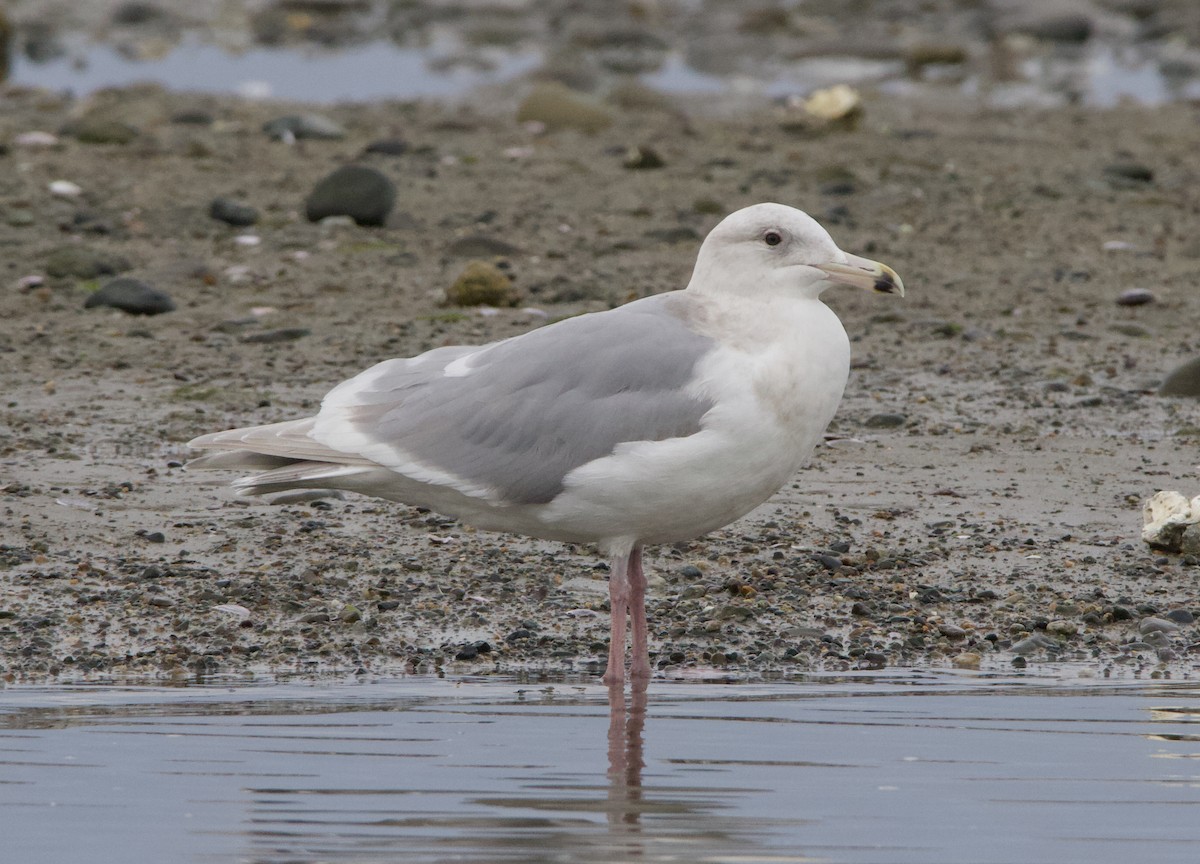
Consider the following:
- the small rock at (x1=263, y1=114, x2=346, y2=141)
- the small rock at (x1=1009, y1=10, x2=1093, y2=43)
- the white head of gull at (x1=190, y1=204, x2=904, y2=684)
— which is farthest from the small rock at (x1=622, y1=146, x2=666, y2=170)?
the small rock at (x1=1009, y1=10, x2=1093, y2=43)

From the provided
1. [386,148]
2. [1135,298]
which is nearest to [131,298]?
[386,148]

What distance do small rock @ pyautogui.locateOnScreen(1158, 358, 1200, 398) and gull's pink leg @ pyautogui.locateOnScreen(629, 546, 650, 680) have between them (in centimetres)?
428

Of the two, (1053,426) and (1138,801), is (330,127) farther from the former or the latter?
(1138,801)

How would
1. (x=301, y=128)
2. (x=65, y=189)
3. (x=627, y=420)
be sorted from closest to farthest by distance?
(x=627, y=420) < (x=65, y=189) < (x=301, y=128)

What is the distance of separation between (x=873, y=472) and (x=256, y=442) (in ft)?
10.8

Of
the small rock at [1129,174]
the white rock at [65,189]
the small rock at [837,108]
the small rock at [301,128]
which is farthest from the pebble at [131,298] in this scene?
the small rock at [1129,174]

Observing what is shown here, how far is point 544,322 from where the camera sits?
11.2m

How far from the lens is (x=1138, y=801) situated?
504 centimetres

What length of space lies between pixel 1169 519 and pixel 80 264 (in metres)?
6.71

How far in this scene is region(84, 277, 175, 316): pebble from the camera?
1130 cm

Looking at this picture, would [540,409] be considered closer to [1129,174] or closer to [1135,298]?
[1135,298]

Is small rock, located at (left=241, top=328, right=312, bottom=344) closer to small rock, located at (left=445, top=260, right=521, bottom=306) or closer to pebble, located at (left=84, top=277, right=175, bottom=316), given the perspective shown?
pebble, located at (left=84, top=277, right=175, bottom=316)

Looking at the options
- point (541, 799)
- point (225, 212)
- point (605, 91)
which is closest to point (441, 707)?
point (541, 799)

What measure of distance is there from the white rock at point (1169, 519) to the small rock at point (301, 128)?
9.70 meters
